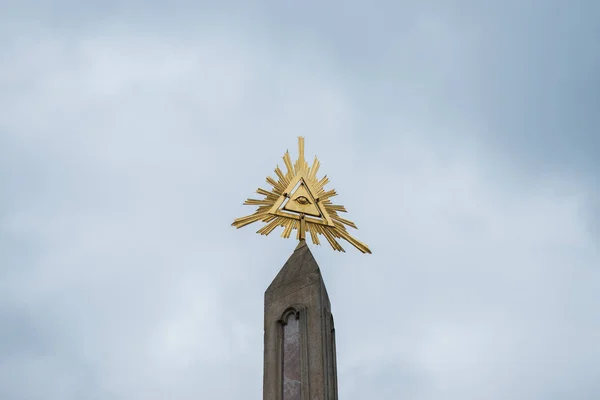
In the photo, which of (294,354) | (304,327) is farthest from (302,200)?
(294,354)

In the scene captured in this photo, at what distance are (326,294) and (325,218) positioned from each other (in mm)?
2140

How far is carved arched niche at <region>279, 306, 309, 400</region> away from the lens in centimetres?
2231

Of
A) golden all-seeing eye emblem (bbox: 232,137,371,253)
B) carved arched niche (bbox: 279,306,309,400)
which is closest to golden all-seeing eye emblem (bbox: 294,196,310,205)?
golden all-seeing eye emblem (bbox: 232,137,371,253)

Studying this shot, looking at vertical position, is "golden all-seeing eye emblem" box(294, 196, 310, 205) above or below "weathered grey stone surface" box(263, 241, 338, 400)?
above

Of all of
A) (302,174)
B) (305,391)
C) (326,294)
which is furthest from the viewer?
(302,174)

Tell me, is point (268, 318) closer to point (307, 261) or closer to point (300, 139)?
point (307, 261)

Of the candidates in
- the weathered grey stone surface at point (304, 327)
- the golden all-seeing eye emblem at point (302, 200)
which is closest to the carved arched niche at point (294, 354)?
the weathered grey stone surface at point (304, 327)

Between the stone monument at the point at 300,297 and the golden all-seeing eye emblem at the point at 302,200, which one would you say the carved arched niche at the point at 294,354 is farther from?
the golden all-seeing eye emblem at the point at 302,200

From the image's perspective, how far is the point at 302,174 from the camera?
82.5ft

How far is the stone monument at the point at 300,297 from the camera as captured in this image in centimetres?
2234

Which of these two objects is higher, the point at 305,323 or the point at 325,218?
the point at 325,218

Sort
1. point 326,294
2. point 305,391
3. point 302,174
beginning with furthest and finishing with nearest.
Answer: point 302,174
point 326,294
point 305,391

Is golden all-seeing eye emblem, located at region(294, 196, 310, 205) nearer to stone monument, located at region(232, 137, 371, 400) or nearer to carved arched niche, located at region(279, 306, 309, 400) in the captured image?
stone monument, located at region(232, 137, 371, 400)

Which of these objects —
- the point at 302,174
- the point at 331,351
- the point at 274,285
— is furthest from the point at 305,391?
the point at 302,174
